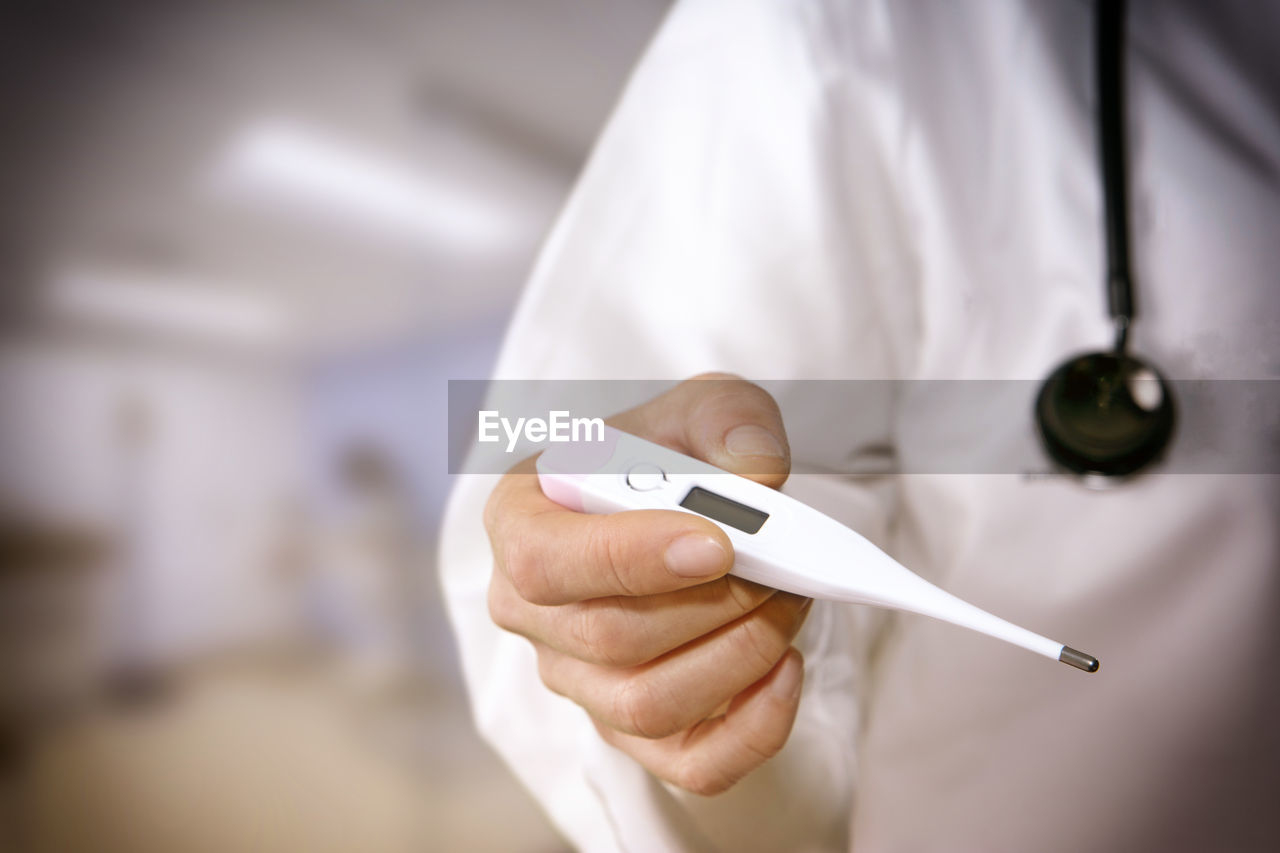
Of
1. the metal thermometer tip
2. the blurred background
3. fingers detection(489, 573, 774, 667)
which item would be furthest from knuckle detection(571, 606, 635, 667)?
the blurred background

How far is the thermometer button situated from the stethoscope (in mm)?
195

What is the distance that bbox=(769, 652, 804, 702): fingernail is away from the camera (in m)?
0.20

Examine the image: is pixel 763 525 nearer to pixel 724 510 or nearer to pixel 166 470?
pixel 724 510

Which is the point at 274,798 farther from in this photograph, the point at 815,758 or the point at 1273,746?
the point at 1273,746

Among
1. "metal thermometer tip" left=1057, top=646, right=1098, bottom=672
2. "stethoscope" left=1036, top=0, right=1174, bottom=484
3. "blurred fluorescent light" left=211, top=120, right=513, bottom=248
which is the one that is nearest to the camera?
"metal thermometer tip" left=1057, top=646, right=1098, bottom=672

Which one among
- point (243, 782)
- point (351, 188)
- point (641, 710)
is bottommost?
point (243, 782)

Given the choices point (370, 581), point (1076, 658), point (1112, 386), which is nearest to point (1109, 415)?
point (1112, 386)

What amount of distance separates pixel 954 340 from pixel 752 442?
0.53ft

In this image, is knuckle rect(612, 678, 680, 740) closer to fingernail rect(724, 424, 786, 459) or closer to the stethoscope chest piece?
fingernail rect(724, 424, 786, 459)

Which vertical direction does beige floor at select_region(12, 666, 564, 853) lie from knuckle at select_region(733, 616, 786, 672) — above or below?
below

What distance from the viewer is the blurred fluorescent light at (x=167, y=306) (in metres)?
0.34

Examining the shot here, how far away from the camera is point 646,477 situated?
6.8 inches

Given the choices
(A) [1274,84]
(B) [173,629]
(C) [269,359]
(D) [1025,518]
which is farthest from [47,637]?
(A) [1274,84]

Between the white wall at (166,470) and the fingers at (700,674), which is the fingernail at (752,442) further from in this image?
the white wall at (166,470)
